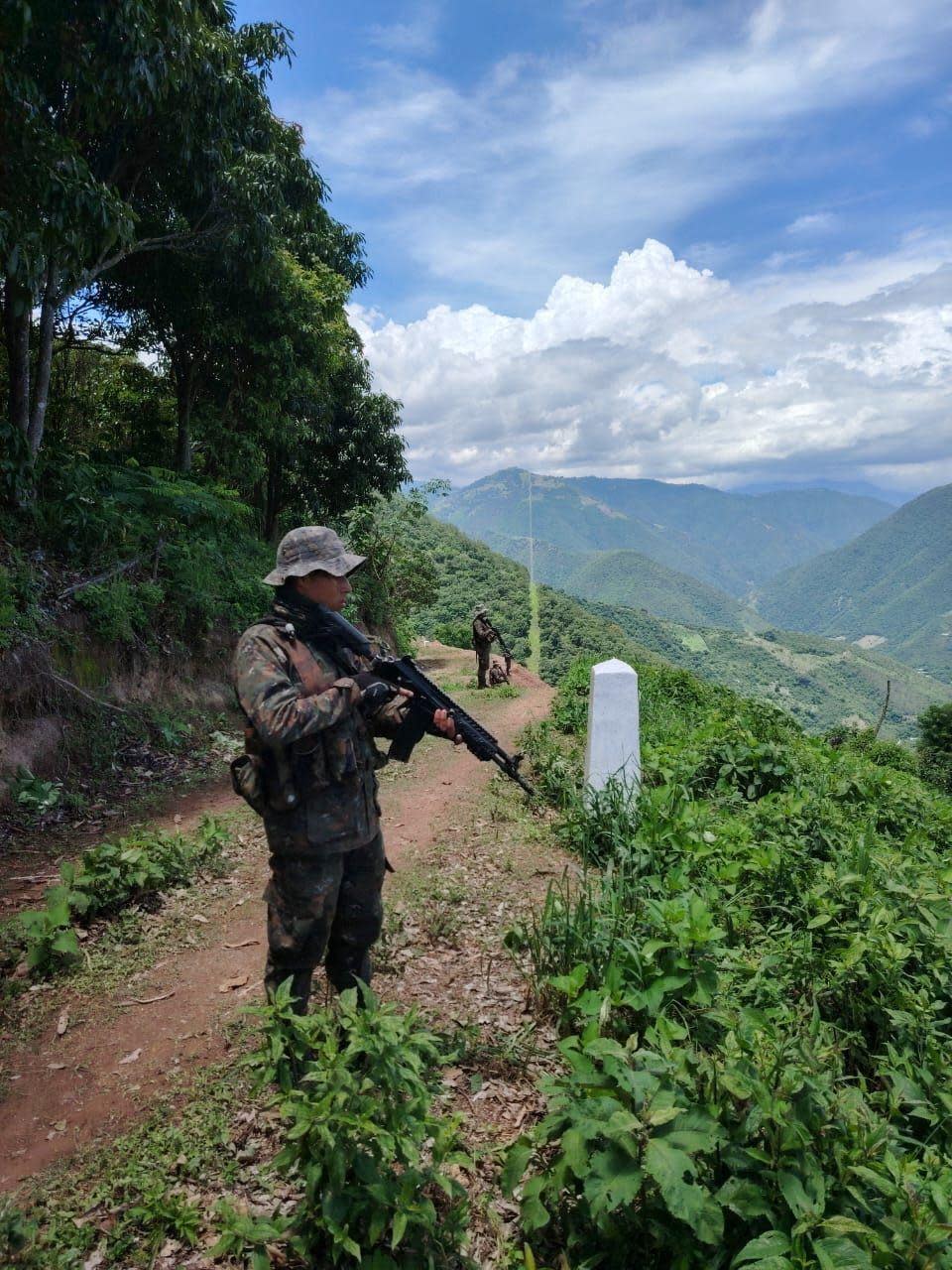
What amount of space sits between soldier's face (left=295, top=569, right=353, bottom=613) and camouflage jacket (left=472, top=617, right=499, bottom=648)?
454 inches

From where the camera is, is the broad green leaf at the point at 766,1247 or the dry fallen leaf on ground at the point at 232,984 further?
the dry fallen leaf on ground at the point at 232,984

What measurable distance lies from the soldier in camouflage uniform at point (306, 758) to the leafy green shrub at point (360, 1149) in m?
0.57

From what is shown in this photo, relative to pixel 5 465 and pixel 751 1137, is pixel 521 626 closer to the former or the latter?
pixel 5 465

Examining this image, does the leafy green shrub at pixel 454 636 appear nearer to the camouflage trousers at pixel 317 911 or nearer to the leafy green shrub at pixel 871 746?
the leafy green shrub at pixel 871 746

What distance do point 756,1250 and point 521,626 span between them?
4552 cm

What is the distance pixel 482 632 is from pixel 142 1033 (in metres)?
11.6

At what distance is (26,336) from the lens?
905 centimetres

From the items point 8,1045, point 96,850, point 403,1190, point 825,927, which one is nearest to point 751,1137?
point 403,1190

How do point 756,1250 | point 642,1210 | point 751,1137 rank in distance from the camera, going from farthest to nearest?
point 751,1137 < point 642,1210 < point 756,1250

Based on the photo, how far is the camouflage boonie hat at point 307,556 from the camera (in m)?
3.20

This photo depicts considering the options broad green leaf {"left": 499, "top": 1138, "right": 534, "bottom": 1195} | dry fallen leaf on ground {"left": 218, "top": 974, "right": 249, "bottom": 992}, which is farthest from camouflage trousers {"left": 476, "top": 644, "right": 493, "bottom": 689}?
broad green leaf {"left": 499, "top": 1138, "right": 534, "bottom": 1195}

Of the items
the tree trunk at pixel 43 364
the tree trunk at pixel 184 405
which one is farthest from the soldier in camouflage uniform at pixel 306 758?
the tree trunk at pixel 184 405

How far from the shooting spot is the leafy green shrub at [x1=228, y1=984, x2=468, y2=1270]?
7.52ft

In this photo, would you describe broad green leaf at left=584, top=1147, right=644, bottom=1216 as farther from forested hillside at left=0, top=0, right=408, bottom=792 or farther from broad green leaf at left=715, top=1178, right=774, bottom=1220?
Result: forested hillside at left=0, top=0, right=408, bottom=792
